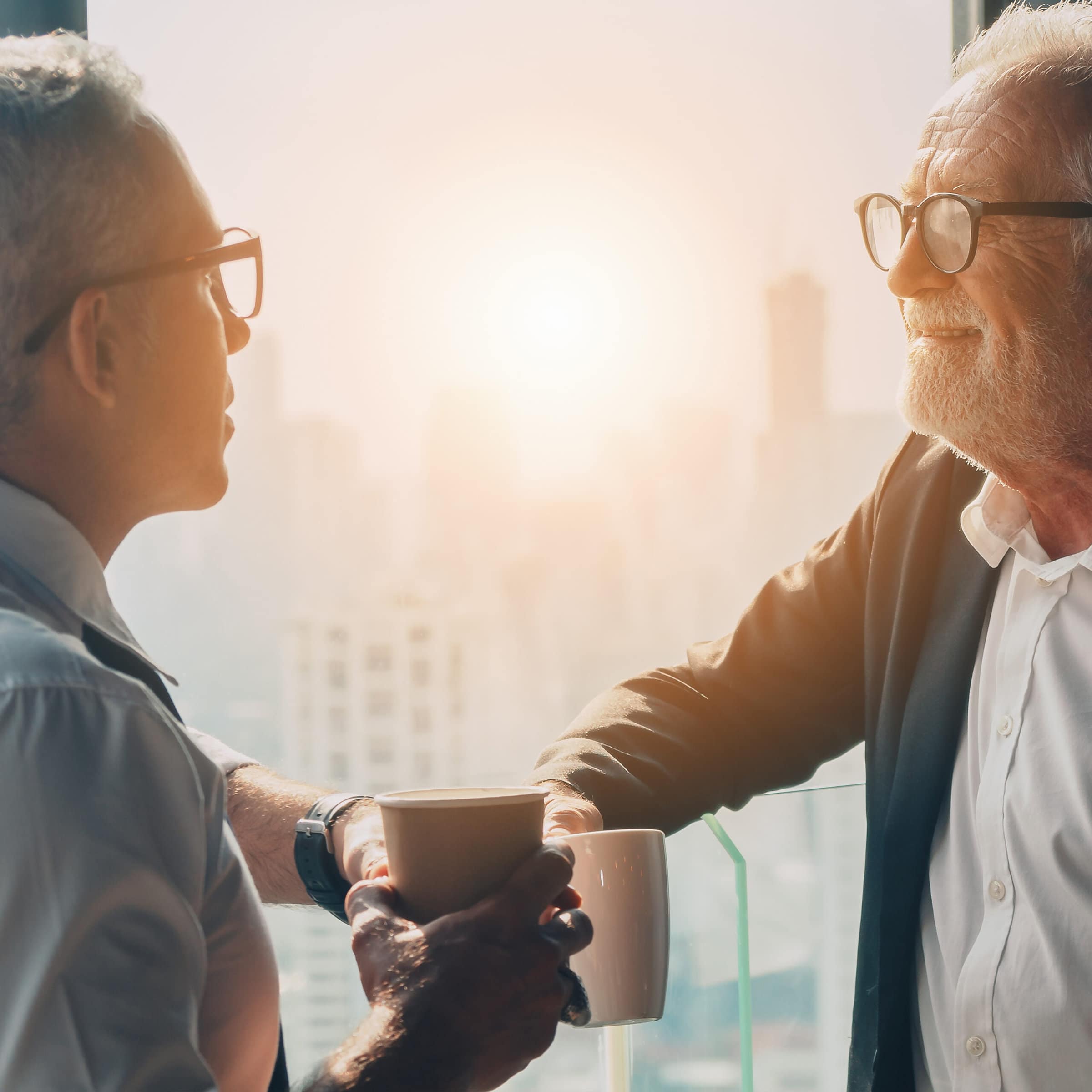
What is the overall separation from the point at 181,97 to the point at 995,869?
2.03m

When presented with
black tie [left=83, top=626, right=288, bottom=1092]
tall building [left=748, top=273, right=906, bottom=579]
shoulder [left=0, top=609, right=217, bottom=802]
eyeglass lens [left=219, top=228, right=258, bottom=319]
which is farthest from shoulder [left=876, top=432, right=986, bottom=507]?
shoulder [left=0, top=609, right=217, bottom=802]

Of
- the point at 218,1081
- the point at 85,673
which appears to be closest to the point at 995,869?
the point at 218,1081

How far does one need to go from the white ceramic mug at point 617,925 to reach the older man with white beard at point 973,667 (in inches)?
9.3

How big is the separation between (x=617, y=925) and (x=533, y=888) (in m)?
0.25

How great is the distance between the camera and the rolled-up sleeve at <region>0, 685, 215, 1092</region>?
0.64m

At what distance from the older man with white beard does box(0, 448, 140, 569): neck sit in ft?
2.23

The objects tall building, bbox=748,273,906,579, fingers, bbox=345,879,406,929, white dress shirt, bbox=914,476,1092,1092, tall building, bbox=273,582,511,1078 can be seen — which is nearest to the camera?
fingers, bbox=345,879,406,929

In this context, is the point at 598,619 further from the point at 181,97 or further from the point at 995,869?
the point at 181,97

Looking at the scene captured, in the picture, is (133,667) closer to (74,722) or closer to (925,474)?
(74,722)

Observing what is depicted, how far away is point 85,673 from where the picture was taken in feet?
2.32

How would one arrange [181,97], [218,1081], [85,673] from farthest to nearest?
1. [181,97]
2. [218,1081]
3. [85,673]

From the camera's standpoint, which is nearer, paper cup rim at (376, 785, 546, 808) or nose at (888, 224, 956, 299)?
paper cup rim at (376, 785, 546, 808)

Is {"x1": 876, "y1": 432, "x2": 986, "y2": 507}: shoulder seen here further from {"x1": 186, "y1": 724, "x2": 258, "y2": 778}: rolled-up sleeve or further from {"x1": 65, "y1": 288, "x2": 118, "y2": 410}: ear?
{"x1": 65, "y1": 288, "x2": 118, "y2": 410}: ear

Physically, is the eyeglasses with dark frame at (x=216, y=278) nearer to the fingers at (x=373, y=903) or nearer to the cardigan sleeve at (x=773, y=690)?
the fingers at (x=373, y=903)
